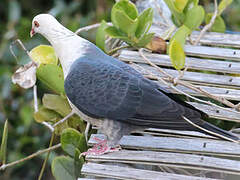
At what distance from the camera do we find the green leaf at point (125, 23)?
226cm

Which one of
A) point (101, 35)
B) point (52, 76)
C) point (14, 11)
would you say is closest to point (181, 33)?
point (101, 35)

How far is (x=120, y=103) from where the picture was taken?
2082 mm

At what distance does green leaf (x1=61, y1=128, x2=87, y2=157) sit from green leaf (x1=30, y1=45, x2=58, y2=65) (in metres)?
0.47

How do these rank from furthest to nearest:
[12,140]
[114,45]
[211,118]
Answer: [12,140], [114,45], [211,118]

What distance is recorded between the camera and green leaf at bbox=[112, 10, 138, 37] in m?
2.26

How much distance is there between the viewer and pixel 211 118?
2.31 metres

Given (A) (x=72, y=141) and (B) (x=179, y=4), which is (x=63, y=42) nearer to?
(A) (x=72, y=141)

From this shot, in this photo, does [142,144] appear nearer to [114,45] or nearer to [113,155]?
[113,155]

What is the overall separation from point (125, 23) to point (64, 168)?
0.72 meters

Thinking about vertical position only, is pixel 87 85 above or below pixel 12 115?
above

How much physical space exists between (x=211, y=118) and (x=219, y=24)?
78 cm

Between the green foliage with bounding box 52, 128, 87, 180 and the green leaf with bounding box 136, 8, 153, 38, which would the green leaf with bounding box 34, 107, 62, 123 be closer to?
the green foliage with bounding box 52, 128, 87, 180

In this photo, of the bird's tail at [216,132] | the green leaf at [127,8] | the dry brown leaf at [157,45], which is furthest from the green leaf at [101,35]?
the bird's tail at [216,132]

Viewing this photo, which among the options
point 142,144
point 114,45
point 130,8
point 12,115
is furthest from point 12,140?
point 142,144
